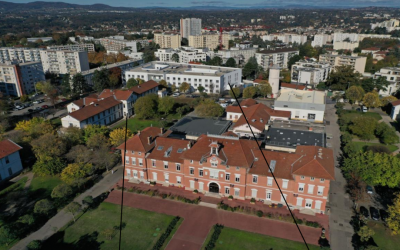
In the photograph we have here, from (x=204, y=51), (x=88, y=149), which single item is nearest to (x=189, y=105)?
(x=88, y=149)

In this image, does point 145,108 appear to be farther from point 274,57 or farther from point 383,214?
point 274,57

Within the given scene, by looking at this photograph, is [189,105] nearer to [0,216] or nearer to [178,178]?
[178,178]

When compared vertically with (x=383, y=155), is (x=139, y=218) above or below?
below

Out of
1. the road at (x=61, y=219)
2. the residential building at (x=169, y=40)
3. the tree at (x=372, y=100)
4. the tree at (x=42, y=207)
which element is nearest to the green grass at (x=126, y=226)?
the road at (x=61, y=219)

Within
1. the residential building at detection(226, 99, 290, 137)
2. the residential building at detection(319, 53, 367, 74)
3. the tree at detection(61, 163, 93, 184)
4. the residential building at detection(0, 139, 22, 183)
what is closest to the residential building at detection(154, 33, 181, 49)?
the residential building at detection(319, 53, 367, 74)

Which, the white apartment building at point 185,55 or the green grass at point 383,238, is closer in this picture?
the green grass at point 383,238

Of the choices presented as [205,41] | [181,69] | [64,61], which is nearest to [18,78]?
[64,61]

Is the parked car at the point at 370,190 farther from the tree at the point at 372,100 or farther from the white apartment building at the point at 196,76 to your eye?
the white apartment building at the point at 196,76
